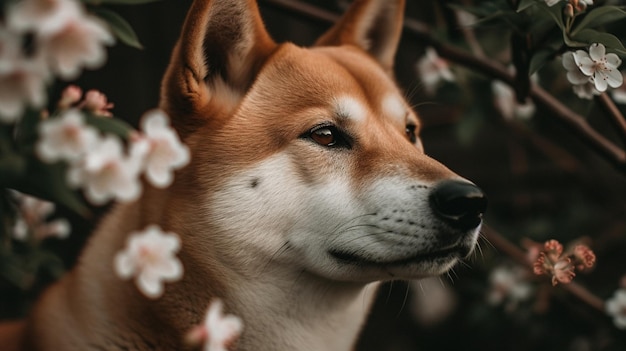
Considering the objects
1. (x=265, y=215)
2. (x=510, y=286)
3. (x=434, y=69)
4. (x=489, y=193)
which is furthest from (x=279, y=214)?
(x=489, y=193)

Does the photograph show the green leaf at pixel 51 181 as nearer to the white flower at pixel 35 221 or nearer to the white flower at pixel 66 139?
the white flower at pixel 66 139

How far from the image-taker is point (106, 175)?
3.18 ft

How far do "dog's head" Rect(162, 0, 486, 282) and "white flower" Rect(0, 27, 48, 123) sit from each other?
0.69 metres

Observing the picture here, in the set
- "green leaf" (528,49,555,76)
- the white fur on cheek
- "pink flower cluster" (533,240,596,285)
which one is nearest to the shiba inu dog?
the white fur on cheek

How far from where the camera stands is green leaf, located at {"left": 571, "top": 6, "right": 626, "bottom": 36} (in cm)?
158

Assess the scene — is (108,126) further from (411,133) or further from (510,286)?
(510,286)

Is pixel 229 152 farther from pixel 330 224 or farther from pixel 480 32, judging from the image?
pixel 480 32

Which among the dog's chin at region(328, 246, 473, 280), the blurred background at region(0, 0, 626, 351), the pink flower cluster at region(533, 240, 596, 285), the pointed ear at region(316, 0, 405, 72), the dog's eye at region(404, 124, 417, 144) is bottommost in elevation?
the blurred background at region(0, 0, 626, 351)

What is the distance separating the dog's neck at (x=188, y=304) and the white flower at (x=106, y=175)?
710 millimetres

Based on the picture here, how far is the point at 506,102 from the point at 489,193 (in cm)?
148

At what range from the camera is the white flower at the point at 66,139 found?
3.10ft

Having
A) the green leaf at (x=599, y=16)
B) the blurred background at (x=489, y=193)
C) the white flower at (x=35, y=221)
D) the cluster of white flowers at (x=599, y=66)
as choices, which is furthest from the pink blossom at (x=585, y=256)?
the white flower at (x=35, y=221)

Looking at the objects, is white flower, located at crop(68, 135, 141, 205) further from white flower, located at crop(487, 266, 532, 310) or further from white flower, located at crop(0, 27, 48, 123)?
white flower, located at crop(487, 266, 532, 310)

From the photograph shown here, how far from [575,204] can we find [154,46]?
257cm
